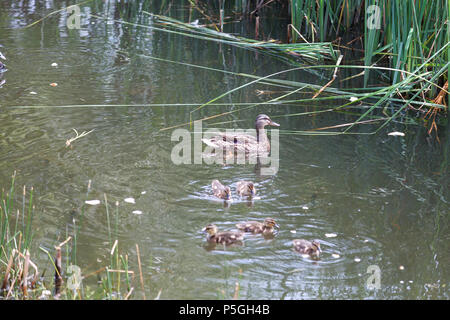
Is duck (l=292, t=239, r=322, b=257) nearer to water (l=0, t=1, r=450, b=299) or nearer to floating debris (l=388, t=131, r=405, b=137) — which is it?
water (l=0, t=1, r=450, b=299)

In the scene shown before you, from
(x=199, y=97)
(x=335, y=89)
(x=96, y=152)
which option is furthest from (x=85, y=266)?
(x=335, y=89)

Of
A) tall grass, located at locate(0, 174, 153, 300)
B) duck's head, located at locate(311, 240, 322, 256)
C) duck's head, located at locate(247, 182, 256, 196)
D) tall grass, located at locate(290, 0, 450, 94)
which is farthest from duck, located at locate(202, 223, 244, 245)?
tall grass, located at locate(290, 0, 450, 94)

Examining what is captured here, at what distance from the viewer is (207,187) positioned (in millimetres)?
6066

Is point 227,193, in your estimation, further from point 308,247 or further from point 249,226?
point 308,247

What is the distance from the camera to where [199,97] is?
8.47 metres

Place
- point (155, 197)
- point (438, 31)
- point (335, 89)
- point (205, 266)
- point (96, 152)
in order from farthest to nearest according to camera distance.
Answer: point (335, 89), point (438, 31), point (96, 152), point (155, 197), point (205, 266)

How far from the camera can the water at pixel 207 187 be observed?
186 inches

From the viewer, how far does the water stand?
4727 millimetres

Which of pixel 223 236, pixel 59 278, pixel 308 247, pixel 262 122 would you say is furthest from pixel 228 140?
pixel 59 278

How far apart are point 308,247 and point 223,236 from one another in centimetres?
64

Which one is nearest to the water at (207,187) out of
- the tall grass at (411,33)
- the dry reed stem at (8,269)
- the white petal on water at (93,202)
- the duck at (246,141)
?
the white petal on water at (93,202)

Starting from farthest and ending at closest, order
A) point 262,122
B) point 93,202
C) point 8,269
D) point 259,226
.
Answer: point 262,122 < point 93,202 < point 259,226 < point 8,269

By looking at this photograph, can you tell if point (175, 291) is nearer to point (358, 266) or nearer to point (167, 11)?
point (358, 266)

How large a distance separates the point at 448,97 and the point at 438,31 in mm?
777
